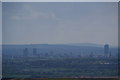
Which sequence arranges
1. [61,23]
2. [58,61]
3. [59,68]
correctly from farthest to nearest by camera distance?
[58,61]
[59,68]
[61,23]

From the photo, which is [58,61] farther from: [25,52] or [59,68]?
[25,52]

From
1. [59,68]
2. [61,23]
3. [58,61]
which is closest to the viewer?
[61,23]

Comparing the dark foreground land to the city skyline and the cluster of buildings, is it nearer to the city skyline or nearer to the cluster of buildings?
the cluster of buildings

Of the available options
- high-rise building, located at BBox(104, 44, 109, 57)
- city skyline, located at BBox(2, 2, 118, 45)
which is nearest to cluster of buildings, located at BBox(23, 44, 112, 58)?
high-rise building, located at BBox(104, 44, 109, 57)

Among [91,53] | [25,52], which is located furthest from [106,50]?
[25,52]

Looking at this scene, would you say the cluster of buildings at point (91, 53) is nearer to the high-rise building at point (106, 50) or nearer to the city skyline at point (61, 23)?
the high-rise building at point (106, 50)
